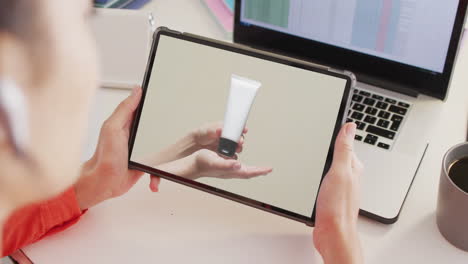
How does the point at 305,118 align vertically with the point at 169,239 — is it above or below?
above

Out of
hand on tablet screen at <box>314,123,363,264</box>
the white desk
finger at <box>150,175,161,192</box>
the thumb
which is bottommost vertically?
the white desk

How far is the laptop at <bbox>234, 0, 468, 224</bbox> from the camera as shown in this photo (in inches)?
27.5

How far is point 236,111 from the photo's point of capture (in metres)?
0.65

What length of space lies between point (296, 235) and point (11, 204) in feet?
1.41

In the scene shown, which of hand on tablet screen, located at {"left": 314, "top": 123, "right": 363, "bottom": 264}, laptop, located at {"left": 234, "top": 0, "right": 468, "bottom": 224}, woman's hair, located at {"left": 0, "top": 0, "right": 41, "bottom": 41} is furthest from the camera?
laptop, located at {"left": 234, "top": 0, "right": 468, "bottom": 224}

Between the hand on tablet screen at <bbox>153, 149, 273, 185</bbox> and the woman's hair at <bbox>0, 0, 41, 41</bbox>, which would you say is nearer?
the woman's hair at <bbox>0, 0, 41, 41</bbox>

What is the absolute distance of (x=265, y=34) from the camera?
86 cm

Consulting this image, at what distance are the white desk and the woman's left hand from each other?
2 centimetres

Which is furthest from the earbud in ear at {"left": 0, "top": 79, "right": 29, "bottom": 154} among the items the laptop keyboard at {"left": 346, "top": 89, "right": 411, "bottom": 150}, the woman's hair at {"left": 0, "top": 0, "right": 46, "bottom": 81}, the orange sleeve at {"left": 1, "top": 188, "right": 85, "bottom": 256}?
the laptop keyboard at {"left": 346, "top": 89, "right": 411, "bottom": 150}

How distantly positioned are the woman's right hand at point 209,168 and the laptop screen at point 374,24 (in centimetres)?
26

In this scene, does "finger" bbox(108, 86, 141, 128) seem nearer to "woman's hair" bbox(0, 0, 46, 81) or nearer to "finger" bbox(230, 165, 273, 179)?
"finger" bbox(230, 165, 273, 179)

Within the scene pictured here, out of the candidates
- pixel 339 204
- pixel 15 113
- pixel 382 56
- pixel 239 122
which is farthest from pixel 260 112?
pixel 15 113

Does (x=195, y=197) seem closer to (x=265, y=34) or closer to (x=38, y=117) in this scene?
(x=265, y=34)

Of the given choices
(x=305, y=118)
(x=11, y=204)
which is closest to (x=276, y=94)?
(x=305, y=118)
